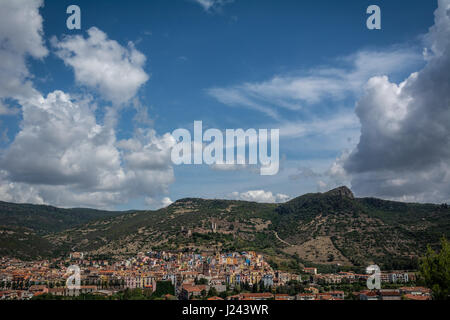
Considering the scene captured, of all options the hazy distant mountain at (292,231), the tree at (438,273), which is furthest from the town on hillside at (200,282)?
the tree at (438,273)

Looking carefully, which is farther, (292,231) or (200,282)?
(292,231)

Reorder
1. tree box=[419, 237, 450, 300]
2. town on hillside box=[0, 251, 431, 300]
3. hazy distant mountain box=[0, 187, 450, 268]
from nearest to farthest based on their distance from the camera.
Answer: tree box=[419, 237, 450, 300]
town on hillside box=[0, 251, 431, 300]
hazy distant mountain box=[0, 187, 450, 268]

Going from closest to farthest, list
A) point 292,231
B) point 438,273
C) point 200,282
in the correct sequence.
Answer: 1. point 438,273
2. point 200,282
3. point 292,231

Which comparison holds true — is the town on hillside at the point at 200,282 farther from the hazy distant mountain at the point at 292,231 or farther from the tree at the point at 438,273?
the tree at the point at 438,273

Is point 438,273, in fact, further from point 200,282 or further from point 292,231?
point 292,231

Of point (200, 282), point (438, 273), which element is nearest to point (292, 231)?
point (200, 282)

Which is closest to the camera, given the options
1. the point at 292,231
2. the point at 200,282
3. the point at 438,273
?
the point at 438,273

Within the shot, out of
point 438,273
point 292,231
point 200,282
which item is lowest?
point 200,282

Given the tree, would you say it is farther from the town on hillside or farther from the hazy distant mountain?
the hazy distant mountain

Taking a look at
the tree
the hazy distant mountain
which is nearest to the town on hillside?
the hazy distant mountain
